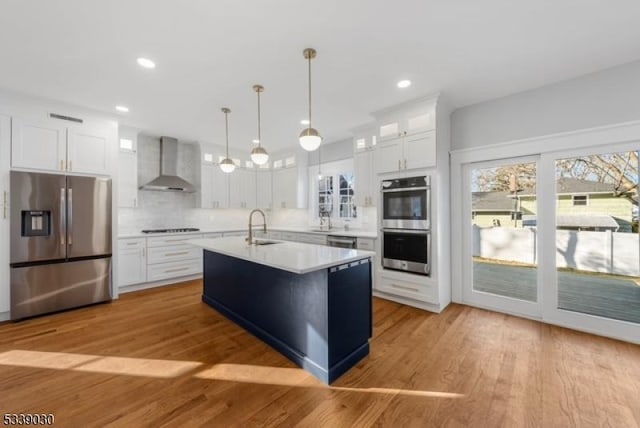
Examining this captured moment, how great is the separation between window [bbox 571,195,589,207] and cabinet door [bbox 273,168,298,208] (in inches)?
174

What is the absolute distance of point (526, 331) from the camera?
288cm

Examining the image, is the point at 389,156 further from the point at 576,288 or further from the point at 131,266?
the point at 131,266

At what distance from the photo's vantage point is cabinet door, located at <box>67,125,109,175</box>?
3590 millimetres

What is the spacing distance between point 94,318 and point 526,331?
505 centimetres

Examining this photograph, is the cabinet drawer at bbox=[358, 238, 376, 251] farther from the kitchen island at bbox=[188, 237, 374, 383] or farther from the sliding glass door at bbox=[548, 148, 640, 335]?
the sliding glass door at bbox=[548, 148, 640, 335]

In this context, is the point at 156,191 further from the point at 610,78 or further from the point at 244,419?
the point at 610,78

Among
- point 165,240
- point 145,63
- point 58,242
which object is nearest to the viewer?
point 145,63

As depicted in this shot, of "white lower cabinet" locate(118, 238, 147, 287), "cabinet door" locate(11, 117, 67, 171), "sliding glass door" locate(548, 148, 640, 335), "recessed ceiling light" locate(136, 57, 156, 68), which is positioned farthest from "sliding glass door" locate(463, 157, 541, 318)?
"cabinet door" locate(11, 117, 67, 171)

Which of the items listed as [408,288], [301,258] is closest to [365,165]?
[408,288]

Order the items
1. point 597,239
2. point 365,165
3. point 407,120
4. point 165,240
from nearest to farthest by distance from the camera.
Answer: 1. point 597,239
2. point 407,120
3. point 365,165
4. point 165,240

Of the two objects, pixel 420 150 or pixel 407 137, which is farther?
pixel 407 137

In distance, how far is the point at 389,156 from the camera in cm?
375

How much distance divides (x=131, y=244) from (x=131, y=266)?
35 centimetres

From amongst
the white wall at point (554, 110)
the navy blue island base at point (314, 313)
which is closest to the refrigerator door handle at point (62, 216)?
the navy blue island base at point (314, 313)
